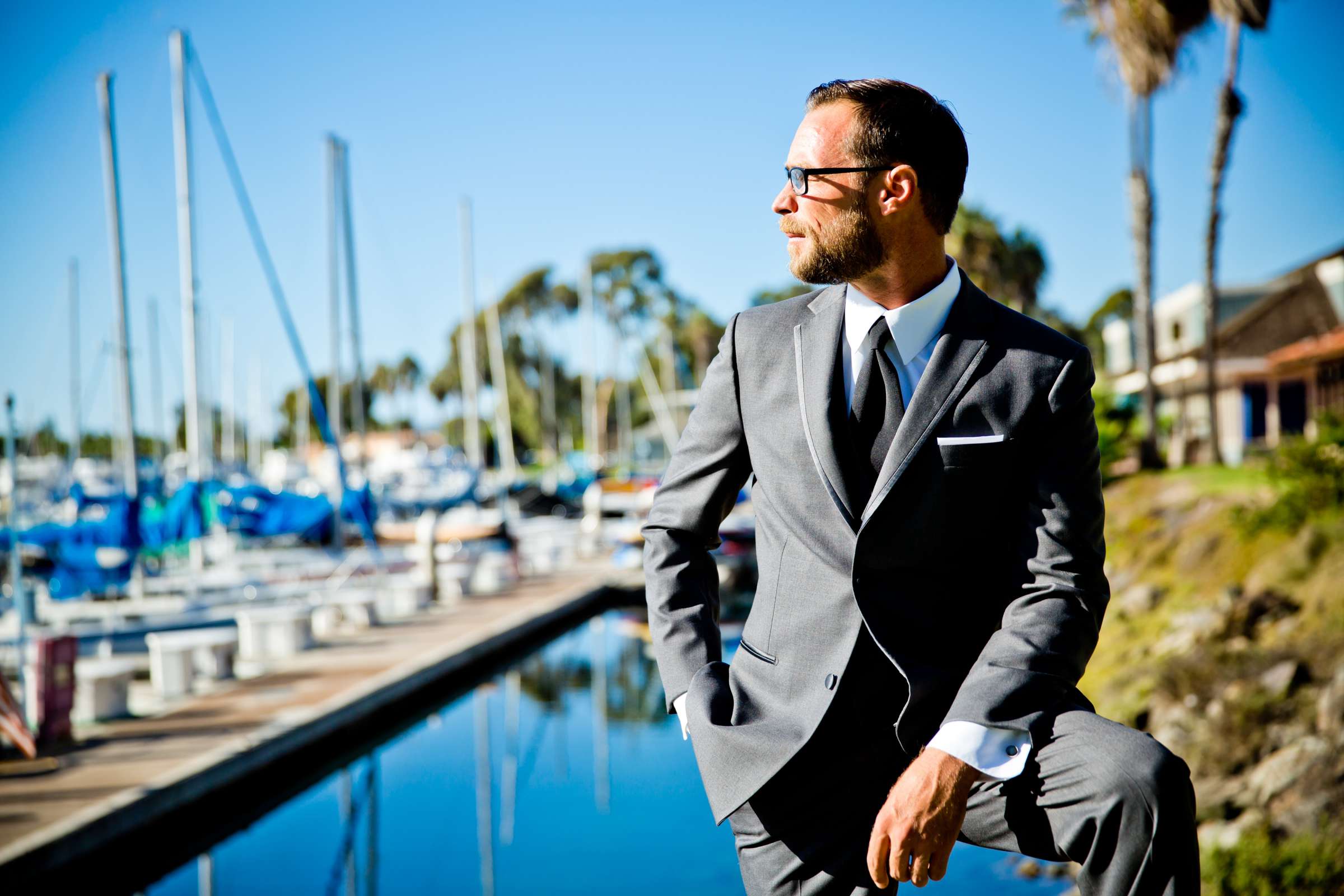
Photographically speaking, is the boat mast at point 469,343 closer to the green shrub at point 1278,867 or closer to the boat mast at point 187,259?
the boat mast at point 187,259

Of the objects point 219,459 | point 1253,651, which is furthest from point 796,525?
point 219,459

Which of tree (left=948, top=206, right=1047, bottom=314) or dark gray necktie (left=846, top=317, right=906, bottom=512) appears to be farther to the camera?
tree (left=948, top=206, right=1047, bottom=314)

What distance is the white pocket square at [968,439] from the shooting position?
187 cm

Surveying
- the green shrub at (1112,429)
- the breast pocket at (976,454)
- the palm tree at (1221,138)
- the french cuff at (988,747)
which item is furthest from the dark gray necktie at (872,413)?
the palm tree at (1221,138)

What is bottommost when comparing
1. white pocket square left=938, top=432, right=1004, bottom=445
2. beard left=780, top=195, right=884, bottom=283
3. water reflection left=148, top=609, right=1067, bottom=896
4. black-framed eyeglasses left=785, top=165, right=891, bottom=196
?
water reflection left=148, top=609, right=1067, bottom=896

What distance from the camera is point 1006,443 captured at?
1.89m

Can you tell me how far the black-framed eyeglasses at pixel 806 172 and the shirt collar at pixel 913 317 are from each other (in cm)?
24

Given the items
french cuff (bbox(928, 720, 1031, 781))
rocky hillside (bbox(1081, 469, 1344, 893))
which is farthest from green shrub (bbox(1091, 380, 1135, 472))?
french cuff (bbox(928, 720, 1031, 781))

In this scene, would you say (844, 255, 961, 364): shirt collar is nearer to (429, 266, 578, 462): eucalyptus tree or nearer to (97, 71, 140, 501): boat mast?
(97, 71, 140, 501): boat mast

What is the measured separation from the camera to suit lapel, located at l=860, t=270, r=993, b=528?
1.88 metres

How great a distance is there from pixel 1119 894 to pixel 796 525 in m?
0.80

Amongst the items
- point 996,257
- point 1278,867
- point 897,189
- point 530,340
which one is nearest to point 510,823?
point 1278,867

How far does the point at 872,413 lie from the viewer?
79.5 inches

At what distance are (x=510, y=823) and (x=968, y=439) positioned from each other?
814 centimetres
